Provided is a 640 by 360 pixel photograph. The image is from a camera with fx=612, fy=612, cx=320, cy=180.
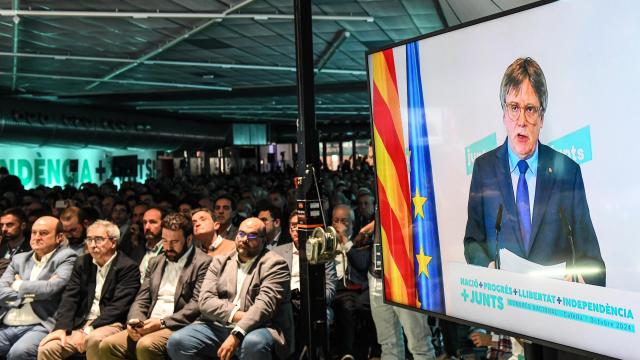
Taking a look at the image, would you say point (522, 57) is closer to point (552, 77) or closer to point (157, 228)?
point (552, 77)

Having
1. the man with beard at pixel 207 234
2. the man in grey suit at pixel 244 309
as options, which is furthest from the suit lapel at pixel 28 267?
the man in grey suit at pixel 244 309

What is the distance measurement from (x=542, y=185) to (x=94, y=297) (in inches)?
152

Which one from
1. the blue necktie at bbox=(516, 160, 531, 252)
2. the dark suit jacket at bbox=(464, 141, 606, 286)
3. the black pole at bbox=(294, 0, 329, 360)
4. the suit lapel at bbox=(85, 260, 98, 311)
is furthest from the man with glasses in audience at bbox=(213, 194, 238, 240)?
the blue necktie at bbox=(516, 160, 531, 252)

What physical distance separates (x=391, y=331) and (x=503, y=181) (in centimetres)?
252

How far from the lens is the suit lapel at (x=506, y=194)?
5.90 feet

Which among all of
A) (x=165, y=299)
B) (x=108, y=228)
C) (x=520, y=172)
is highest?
(x=520, y=172)

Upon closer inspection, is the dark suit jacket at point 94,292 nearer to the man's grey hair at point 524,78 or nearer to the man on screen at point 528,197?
the man on screen at point 528,197

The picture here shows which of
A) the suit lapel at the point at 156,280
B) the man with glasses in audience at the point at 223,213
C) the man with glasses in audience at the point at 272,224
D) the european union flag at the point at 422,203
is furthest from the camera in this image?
the man with glasses in audience at the point at 223,213

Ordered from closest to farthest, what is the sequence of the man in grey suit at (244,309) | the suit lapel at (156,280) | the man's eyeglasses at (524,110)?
the man's eyeglasses at (524,110)
the man in grey suit at (244,309)
the suit lapel at (156,280)

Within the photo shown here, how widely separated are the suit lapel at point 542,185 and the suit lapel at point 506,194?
0.21ft

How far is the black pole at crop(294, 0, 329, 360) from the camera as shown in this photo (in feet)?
8.68

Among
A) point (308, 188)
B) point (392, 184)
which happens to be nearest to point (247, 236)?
point (308, 188)

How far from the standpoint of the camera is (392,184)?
2156 mm

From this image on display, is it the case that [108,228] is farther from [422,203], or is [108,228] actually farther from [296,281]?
[422,203]
